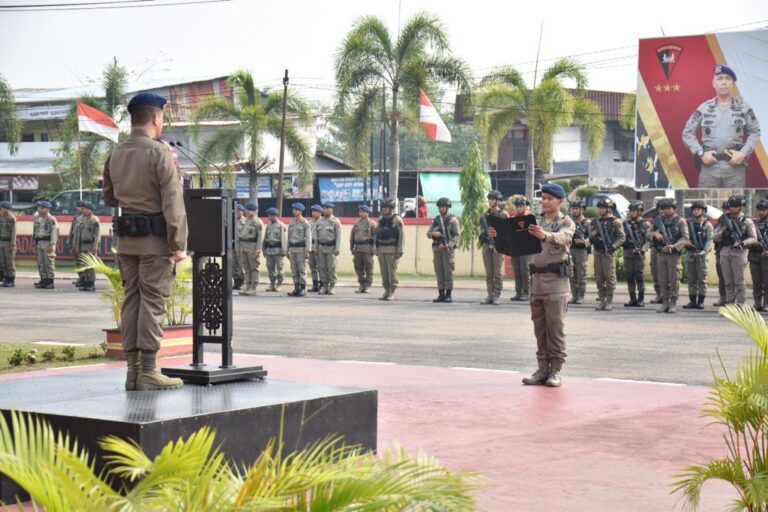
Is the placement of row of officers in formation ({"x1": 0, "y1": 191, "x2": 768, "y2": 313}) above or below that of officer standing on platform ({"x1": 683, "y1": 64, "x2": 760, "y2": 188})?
below

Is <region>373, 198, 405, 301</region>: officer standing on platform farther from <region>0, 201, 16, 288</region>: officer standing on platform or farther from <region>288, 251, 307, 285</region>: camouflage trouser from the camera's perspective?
<region>0, 201, 16, 288</region>: officer standing on platform

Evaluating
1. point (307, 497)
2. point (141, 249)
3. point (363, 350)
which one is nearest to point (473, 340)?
point (363, 350)

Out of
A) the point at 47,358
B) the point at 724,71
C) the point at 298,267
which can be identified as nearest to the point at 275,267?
the point at 298,267

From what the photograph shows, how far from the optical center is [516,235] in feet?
34.1

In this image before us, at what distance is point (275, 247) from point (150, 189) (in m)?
19.7

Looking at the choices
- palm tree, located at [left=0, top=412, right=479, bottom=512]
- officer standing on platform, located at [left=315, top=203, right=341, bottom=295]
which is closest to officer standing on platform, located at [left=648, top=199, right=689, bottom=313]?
officer standing on platform, located at [left=315, top=203, right=341, bottom=295]

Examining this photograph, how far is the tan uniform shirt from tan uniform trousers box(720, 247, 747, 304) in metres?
15.2

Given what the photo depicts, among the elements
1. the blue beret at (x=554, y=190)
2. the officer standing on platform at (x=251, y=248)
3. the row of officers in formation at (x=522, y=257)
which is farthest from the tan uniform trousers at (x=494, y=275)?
the blue beret at (x=554, y=190)

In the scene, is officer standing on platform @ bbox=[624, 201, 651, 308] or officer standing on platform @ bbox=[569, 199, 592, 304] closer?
officer standing on platform @ bbox=[624, 201, 651, 308]

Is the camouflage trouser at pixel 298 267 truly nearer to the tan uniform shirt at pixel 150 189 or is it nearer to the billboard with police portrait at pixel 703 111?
the billboard with police portrait at pixel 703 111

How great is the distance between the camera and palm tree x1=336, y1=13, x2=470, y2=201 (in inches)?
1447

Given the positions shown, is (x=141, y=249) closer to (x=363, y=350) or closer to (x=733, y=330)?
(x=363, y=350)

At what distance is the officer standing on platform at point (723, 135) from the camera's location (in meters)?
27.4

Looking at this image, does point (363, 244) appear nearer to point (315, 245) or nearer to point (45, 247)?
point (315, 245)
